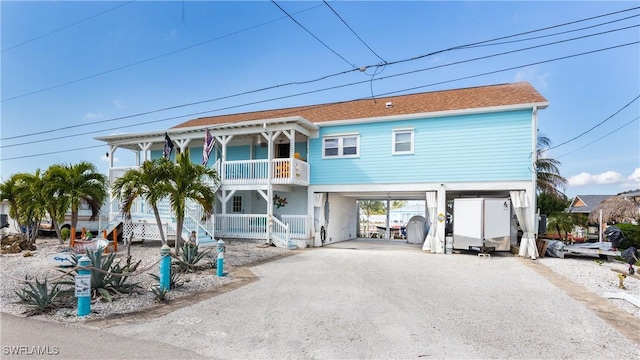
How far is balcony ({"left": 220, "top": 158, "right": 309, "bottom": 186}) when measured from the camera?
15219 millimetres

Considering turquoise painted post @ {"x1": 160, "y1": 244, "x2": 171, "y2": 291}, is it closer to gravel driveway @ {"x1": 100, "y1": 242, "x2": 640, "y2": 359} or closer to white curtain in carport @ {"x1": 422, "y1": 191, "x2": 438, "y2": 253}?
gravel driveway @ {"x1": 100, "y1": 242, "x2": 640, "y2": 359}

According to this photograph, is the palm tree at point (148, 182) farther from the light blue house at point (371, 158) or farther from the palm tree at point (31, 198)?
the palm tree at point (31, 198)

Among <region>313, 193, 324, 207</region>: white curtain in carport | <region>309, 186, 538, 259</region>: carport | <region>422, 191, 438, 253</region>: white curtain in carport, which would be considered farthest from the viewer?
<region>313, 193, 324, 207</region>: white curtain in carport

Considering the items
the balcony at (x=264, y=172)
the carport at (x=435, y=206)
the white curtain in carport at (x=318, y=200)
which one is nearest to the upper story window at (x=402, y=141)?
the carport at (x=435, y=206)

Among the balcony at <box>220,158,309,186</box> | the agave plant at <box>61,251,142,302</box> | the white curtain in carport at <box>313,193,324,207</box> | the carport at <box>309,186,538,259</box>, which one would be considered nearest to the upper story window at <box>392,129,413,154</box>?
the carport at <box>309,186,538,259</box>

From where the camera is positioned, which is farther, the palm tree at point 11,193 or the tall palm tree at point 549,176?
the tall palm tree at point 549,176

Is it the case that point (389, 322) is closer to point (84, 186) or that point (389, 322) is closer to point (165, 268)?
point (165, 268)

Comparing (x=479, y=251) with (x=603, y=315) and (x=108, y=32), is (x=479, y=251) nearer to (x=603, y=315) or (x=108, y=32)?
(x=603, y=315)

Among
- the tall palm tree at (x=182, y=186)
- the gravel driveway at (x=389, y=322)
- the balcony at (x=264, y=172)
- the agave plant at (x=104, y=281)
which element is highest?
the balcony at (x=264, y=172)

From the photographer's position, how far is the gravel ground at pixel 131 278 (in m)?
5.71

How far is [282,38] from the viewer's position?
1276cm

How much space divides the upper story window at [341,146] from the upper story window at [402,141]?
172cm

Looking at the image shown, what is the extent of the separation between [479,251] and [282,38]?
447 inches

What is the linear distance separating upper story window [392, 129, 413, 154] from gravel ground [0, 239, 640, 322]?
6.60m
